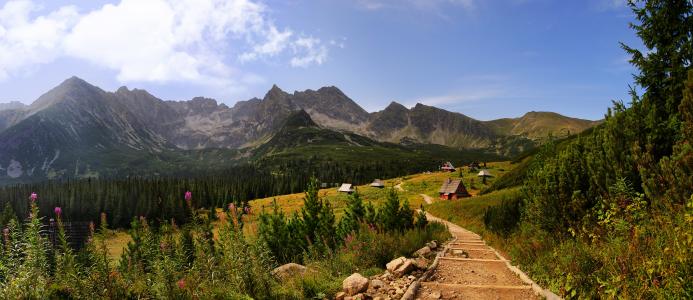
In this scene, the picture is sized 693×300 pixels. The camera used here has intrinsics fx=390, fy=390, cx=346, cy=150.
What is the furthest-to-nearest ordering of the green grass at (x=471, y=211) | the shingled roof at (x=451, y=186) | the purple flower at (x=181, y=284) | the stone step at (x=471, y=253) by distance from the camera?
the shingled roof at (x=451, y=186) < the green grass at (x=471, y=211) < the stone step at (x=471, y=253) < the purple flower at (x=181, y=284)

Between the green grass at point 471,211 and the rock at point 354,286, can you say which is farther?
the green grass at point 471,211

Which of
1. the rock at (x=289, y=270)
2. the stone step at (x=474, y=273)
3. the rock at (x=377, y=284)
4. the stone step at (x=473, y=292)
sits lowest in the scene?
the stone step at (x=474, y=273)

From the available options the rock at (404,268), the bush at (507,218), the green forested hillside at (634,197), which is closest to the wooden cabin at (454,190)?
the bush at (507,218)

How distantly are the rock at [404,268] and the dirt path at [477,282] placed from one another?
26.4 inches

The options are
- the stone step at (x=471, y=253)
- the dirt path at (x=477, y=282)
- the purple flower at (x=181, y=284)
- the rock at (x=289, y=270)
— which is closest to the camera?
the purple flower at (x=181, y=284)

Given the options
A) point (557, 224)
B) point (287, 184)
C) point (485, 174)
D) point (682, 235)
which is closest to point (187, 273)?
point (682, 235)

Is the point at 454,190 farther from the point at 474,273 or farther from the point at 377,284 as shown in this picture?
the point at 377,284

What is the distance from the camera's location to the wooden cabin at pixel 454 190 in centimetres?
7815

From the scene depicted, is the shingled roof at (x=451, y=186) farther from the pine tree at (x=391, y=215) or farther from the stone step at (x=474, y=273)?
the stone step at (x=474, y=273)

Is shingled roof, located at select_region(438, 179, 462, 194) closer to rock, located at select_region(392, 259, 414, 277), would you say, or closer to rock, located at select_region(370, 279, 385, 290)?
rock, located at select_region(392, 259, 414, 277)

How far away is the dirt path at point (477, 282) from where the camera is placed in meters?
10.2

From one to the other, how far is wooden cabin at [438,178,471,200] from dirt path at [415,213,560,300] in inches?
2495

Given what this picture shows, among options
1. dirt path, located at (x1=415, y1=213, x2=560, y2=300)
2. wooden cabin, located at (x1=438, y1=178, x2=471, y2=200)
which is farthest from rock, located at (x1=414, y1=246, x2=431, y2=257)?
wooden cabin, located at (x1=438, y1=178, x2=471, y2=200)

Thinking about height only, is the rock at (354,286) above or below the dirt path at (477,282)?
above
